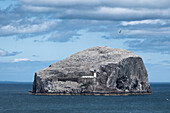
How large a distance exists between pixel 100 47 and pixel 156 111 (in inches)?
3466

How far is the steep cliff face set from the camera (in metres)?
170

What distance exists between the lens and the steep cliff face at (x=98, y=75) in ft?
558

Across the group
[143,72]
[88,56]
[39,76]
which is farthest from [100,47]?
[39,76]

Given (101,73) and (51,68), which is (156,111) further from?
(51,68)

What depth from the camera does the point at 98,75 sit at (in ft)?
562

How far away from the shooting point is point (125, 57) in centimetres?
17812

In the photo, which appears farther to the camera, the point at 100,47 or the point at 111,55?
the point at 100,47

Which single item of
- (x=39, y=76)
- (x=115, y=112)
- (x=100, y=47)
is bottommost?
(x=115, y=112)

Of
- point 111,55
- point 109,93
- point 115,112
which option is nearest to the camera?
point 115,112

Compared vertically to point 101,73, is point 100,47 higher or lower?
higher

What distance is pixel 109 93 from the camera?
167625 mm

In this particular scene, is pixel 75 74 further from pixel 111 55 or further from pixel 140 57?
pixel 140 57

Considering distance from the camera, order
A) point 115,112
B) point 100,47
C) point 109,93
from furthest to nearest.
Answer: point 100,47, point 109,93, point 115,112

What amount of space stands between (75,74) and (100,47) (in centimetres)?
2597
